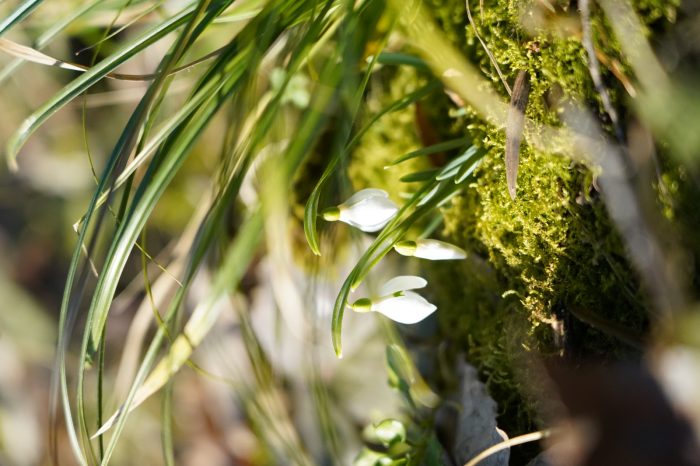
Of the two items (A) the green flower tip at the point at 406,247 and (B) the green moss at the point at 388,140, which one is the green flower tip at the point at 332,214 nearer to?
(A) the green flower tip at the point at 406,247

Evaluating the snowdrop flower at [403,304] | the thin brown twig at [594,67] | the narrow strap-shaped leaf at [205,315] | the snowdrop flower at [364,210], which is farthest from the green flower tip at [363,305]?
the thin brown twig at [594,67]

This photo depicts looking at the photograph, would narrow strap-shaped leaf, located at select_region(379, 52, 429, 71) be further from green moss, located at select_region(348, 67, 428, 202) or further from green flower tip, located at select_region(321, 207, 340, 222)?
green flower tip, located at select_region(321, 207, 340, 222)

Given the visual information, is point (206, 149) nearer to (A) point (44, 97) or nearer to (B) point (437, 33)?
(A) point (44, 97)

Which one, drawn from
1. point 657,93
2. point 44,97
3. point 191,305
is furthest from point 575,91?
point 44,97

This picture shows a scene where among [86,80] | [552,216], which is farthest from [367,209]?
[86,80]

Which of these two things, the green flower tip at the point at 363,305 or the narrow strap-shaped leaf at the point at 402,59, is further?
the narrow strap-shaped leaf at the point at 402,59

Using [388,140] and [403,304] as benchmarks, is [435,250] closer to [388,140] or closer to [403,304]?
[403,304]

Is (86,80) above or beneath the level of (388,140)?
above
